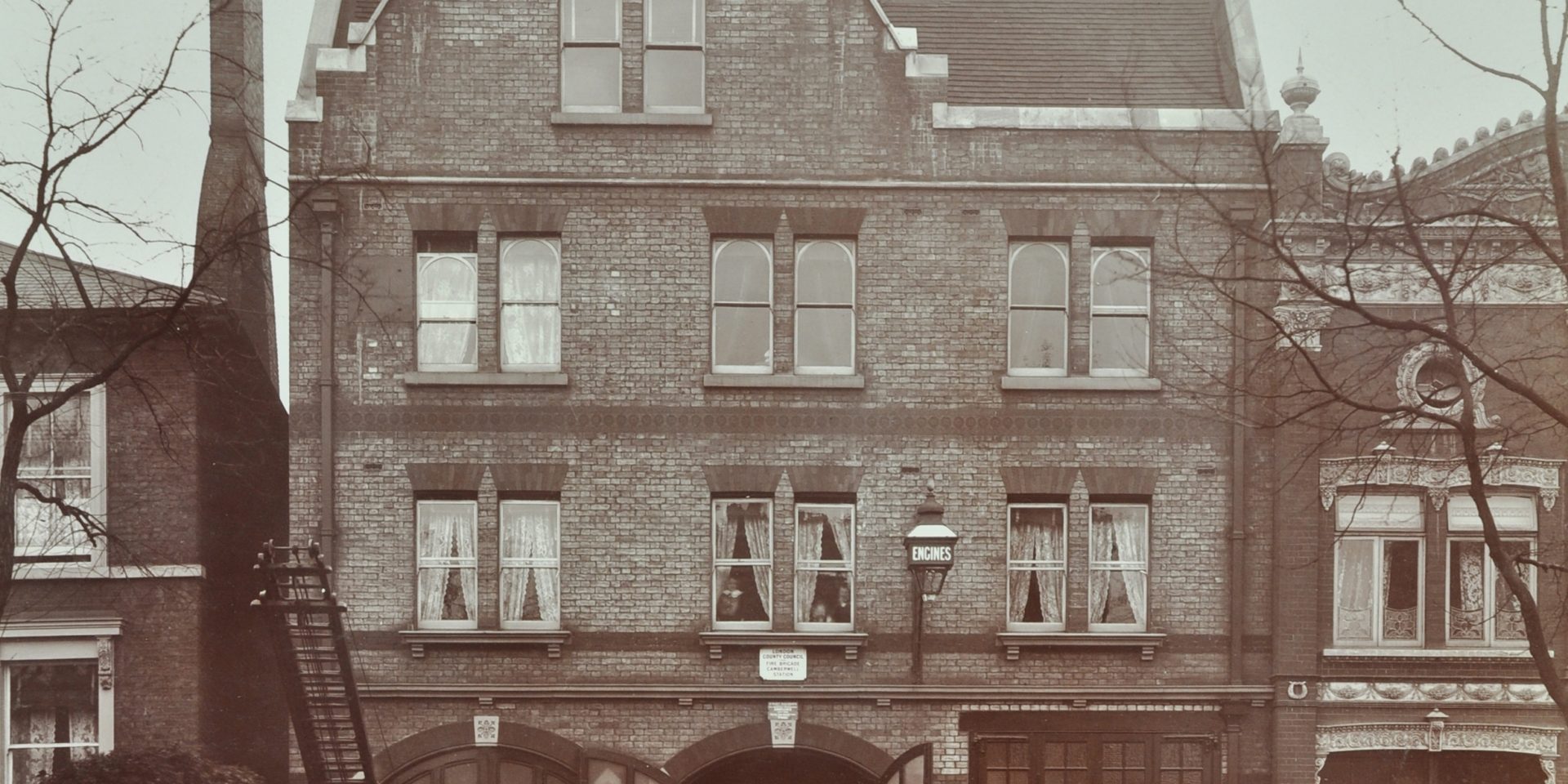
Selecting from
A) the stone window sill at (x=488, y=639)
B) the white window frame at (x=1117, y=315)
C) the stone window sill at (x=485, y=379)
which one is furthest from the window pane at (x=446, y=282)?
→ the white window frame at (x=1117, y=315)

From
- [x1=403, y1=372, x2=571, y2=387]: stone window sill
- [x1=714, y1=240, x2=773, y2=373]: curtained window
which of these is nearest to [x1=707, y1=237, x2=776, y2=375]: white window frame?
[x1=714, y1=240, x2=773, y2=373]: curtained window

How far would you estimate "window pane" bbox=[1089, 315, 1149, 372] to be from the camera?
16562mm

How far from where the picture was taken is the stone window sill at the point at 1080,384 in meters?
16.2

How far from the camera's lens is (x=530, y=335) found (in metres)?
16.4

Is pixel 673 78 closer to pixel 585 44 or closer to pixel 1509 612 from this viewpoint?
pixel 585 44

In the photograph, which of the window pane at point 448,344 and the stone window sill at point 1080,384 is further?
the window pane at point 448,344

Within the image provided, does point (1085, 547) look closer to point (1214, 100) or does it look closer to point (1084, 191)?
point (1084, 191)

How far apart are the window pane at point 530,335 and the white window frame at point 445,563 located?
1829 mm

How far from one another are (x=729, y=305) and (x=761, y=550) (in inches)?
117

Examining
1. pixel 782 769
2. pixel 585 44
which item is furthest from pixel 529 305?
pixel 782 769

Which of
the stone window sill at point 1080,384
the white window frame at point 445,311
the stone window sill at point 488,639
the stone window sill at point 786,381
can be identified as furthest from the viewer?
the white window frame at point 445,311

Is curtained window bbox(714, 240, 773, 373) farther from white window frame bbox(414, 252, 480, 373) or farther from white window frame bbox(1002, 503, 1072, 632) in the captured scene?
white window frame bbox(1002, 503, 1072, 632)

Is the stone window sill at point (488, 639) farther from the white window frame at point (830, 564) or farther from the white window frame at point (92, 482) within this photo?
the white window frame at point (92, 482)

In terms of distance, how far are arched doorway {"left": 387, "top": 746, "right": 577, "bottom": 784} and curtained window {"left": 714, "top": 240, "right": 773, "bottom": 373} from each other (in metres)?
5.18
